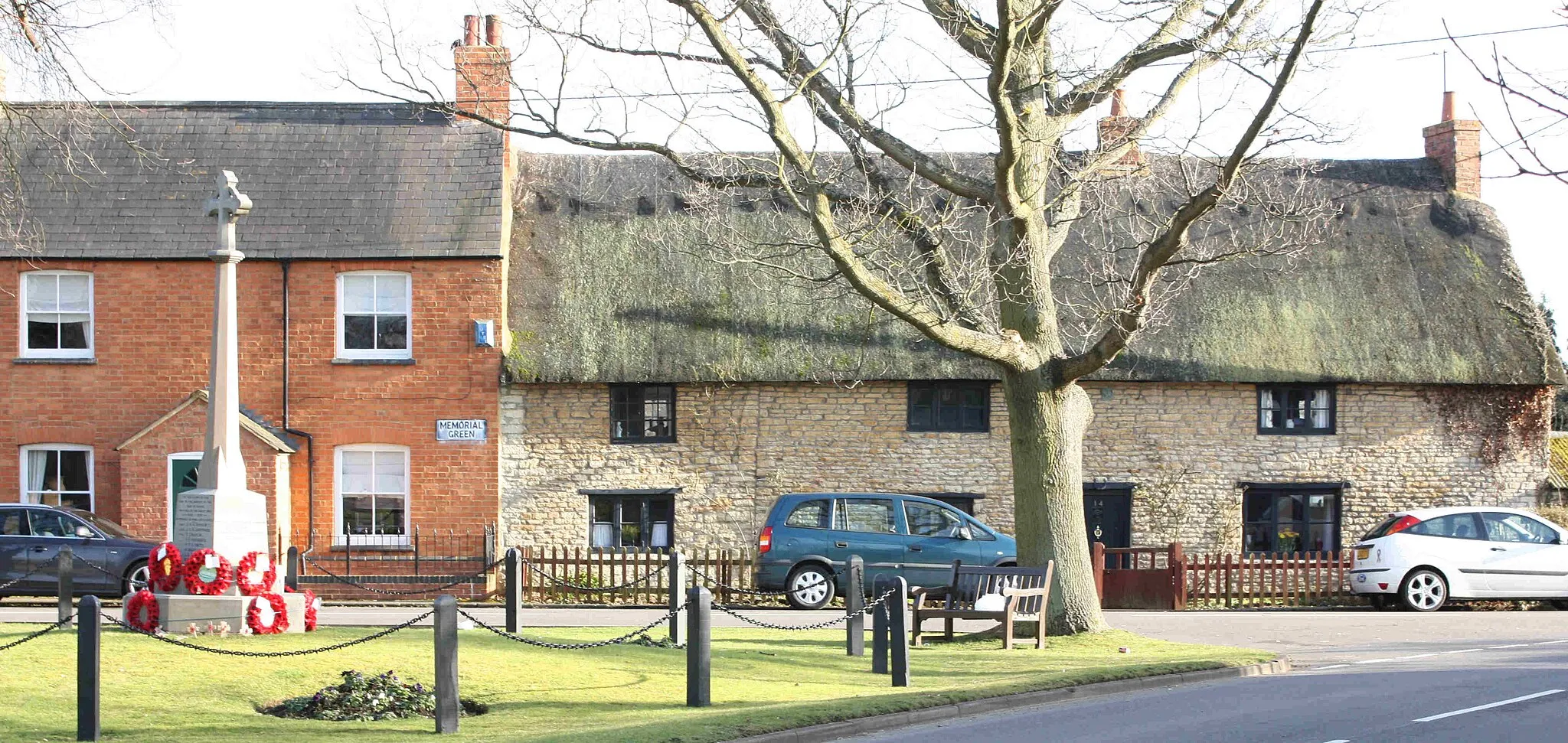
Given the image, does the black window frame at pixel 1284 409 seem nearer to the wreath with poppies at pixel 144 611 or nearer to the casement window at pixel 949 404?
the casement window at pixel 949 404

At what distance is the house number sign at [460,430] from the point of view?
84.7 ft

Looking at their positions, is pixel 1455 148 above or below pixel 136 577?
above

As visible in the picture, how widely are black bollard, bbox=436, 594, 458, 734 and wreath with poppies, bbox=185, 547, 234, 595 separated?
5666 mm

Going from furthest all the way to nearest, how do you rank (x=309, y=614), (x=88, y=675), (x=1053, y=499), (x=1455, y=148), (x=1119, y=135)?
(x=1455, y=148)
(x=1119, y=135)
(x=1053, y=499)
(x=309, y=614)
(x=88, y=675)

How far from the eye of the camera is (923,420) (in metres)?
26.7

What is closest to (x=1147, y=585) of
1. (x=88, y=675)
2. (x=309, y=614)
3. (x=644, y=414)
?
(x=644, y=414)

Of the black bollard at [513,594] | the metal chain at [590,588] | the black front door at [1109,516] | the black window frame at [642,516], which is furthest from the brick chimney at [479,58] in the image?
the black front door at [1109,516]

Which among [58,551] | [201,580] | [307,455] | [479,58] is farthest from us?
[479,58]

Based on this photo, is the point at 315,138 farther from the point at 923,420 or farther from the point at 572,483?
the point at 923,420

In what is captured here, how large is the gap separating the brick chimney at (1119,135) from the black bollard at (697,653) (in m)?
8.12

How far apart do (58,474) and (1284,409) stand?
2080cm

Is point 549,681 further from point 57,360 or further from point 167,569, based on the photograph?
point 57,360

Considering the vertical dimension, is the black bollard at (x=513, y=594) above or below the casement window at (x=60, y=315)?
below

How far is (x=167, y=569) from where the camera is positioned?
15.5 m
